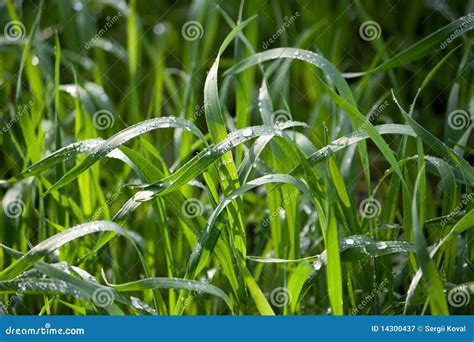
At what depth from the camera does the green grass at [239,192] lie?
3.57 feet

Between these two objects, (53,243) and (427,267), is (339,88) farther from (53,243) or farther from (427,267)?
(53,243)

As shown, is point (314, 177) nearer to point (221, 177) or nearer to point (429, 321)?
point (221, 177)

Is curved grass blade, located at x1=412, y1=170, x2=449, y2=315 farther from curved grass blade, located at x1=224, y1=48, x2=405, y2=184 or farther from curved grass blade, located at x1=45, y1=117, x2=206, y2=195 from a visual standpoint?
curved grass blade, located at x1=45, y1=117, x2=206, y2=195

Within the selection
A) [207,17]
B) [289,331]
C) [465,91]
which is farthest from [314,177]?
[207,17]

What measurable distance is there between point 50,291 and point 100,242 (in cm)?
15

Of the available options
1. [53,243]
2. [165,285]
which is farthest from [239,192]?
[53,243]

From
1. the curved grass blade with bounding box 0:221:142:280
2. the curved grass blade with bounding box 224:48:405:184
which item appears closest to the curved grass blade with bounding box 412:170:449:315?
the curved grass blade with bounding box 224:48:405:184

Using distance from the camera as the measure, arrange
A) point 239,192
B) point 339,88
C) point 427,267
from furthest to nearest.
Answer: point 339,88 < point 239,192 < point 427,267

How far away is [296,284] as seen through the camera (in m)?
1.11

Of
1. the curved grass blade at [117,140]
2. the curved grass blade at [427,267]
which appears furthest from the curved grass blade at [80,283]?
the curved grass blade at [427,267]

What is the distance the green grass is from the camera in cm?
109

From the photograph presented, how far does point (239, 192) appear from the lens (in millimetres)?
1067

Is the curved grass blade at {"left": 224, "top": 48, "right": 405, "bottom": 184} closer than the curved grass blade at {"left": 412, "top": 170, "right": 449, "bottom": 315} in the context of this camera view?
No

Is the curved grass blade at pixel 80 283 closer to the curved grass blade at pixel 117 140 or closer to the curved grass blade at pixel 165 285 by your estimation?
the curved grass blade at pixel 165 285
